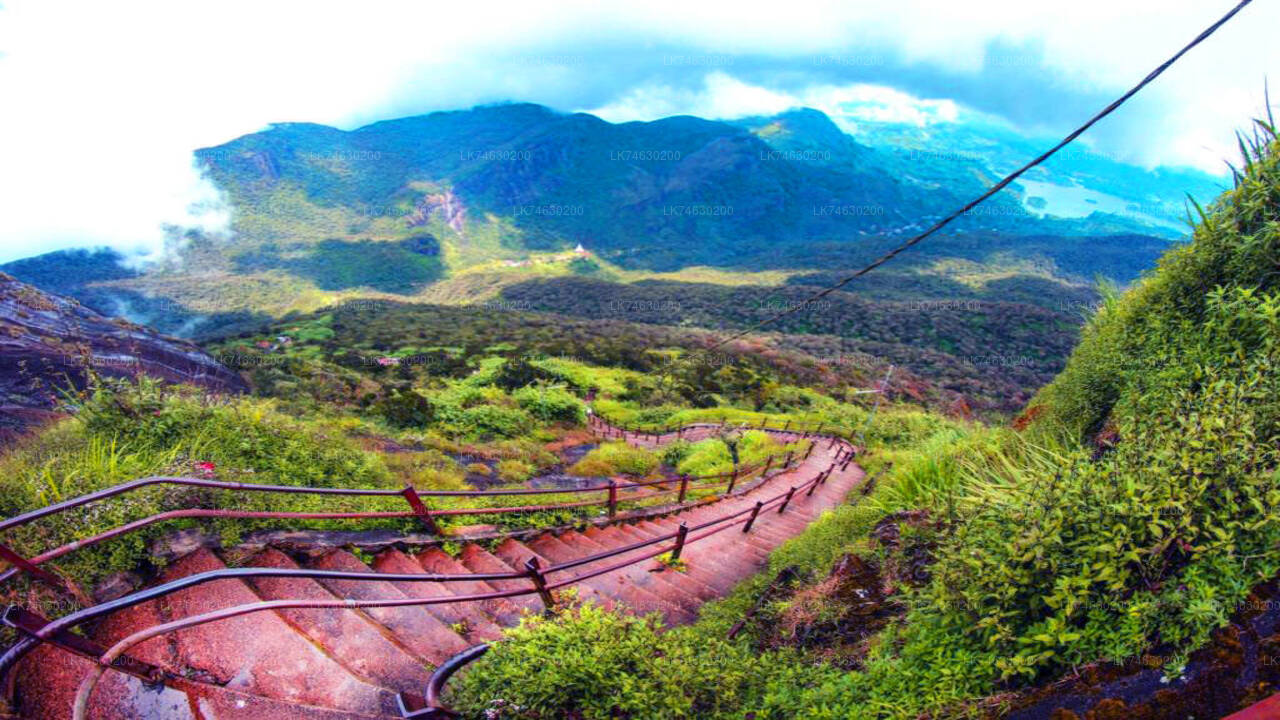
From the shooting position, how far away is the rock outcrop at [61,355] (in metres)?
10.8

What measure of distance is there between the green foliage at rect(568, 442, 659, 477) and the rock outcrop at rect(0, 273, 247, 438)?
29.4ft

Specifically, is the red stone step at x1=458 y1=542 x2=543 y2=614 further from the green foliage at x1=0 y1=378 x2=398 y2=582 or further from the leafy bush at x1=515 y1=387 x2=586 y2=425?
the leafy bush at x1=515 y1=387 x2=586 y2=425

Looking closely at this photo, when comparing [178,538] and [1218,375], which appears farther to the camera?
[178,538]

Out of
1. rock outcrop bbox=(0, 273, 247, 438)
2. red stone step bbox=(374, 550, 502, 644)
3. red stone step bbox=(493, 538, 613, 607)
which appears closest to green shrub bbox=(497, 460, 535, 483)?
red stone step bbox=(493, 538, 613, 607)

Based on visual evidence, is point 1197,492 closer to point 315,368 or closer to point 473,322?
point 315,368

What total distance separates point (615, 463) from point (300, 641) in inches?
446

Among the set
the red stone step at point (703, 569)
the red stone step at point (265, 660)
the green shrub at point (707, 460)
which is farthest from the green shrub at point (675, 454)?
the red stone step at point (265, 660)

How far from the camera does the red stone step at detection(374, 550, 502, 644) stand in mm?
3326

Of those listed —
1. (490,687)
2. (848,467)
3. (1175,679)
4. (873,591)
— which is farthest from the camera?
(848,467)

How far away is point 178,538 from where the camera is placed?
10.0 ft

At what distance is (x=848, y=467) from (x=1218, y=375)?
40.0ft

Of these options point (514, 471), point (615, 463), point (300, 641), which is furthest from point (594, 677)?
point (615, 463)

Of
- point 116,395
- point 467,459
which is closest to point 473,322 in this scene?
point 467,459

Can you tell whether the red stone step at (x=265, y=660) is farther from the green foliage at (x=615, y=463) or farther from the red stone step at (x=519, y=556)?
the green foliage at (x=615, y=463)
